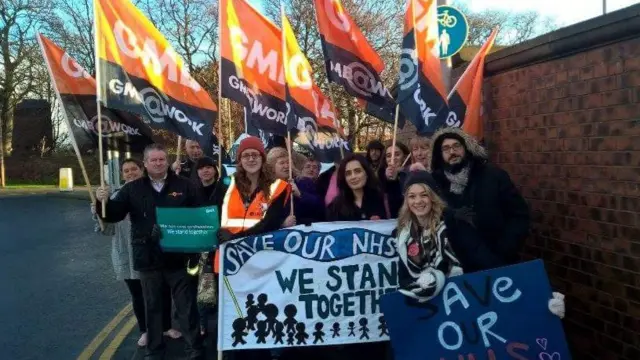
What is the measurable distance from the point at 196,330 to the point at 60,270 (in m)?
5.38

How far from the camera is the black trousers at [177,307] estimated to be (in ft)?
15.8

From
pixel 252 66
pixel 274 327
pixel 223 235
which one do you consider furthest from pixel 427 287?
pixel 252 66

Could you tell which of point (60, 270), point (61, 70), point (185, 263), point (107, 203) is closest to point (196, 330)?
point (185, 263)

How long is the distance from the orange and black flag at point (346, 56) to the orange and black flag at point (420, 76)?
49 cm

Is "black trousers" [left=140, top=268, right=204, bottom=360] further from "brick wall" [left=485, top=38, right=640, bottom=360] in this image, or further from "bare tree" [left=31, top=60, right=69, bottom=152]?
"bare tree" [left=31, top=60, right=69, bottom=152]

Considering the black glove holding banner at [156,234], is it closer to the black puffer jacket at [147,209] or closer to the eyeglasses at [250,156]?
the black puffer jacket at [147,209]

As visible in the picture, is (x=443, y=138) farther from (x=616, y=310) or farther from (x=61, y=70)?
(x=61, y=70)

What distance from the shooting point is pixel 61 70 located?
507 centimetres

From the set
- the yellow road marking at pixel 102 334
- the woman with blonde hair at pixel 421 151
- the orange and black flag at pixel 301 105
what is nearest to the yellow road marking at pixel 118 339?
the yellow road marking at pixel 102 334

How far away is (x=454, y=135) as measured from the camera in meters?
4.10

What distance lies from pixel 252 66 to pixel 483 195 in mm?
2753

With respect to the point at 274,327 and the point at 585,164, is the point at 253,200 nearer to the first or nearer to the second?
the point at 274,327

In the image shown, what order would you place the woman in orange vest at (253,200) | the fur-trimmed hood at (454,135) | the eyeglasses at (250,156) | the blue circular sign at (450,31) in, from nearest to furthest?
1. the fur-trimmed hood at (454,135)
2. the woman in orange vest at (253,200)
3. the eyeglasses at (250,156)
4. the blue circular sign at (450,31)

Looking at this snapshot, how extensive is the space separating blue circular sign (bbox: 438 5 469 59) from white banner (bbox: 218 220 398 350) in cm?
381
